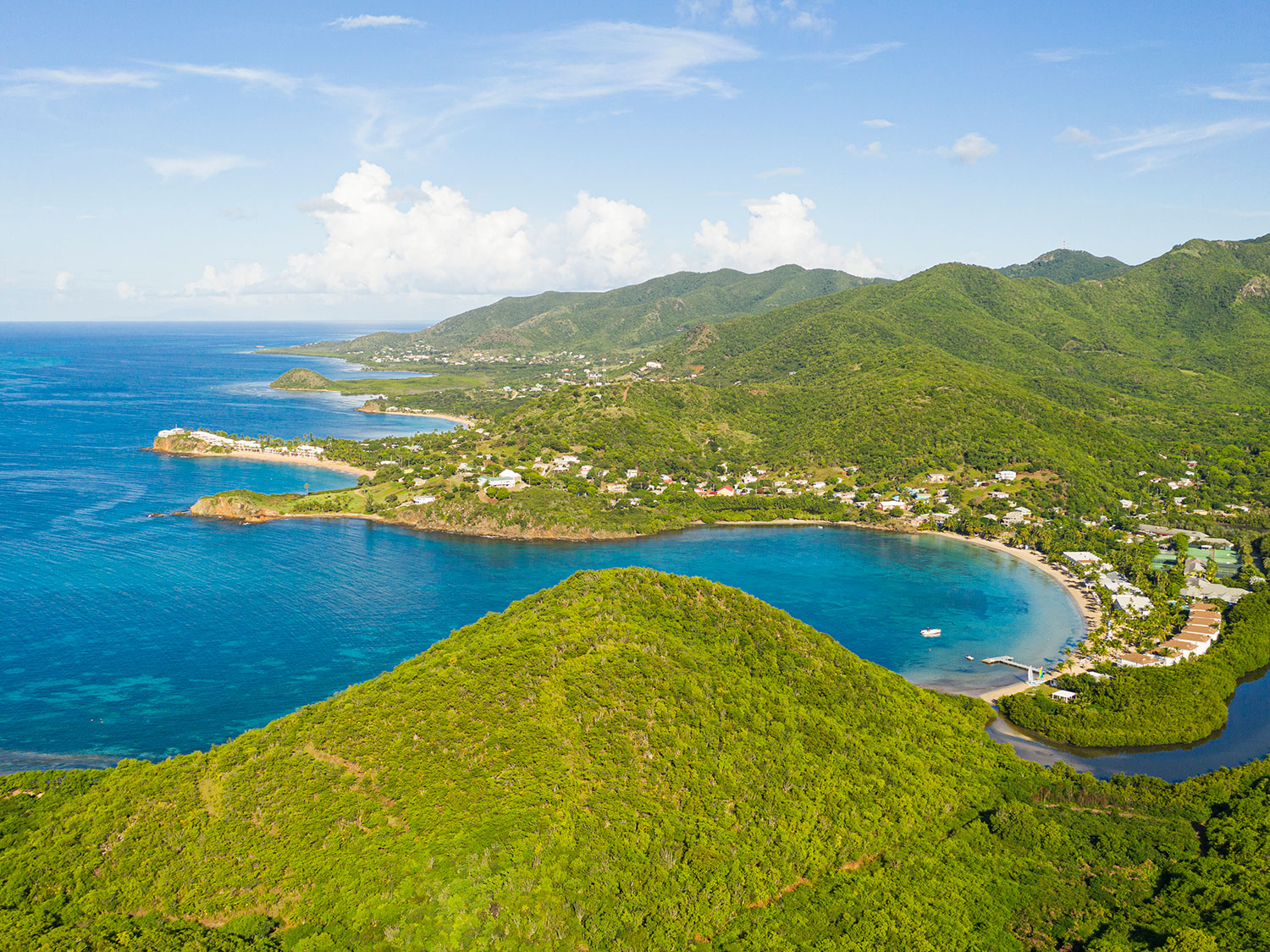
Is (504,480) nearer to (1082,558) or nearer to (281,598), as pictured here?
(281,598)

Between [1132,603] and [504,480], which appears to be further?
[504,480]

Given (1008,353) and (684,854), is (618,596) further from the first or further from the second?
(1008,353)

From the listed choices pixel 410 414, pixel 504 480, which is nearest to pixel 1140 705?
pixel 504 480

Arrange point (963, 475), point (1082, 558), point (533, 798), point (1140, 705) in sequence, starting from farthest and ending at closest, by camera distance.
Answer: point (963, 475) < point (1082, 558) < point (1140, 705) < point (533, 798)

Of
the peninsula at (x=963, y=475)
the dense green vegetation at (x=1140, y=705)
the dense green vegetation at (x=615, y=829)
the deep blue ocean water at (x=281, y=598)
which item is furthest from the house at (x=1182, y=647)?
the dense green vegetation at (x=615, y=829)

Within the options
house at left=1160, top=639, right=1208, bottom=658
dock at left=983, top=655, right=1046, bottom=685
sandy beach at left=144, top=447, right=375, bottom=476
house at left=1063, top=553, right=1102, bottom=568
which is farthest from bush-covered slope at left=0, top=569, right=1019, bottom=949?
sandy beach at left=144, top=447, right=375, bottom=476

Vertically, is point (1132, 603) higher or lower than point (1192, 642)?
higher

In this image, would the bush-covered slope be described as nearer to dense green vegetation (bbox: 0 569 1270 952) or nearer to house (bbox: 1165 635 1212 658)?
dense green vegetation (bbox: 0 569 1270 952)
